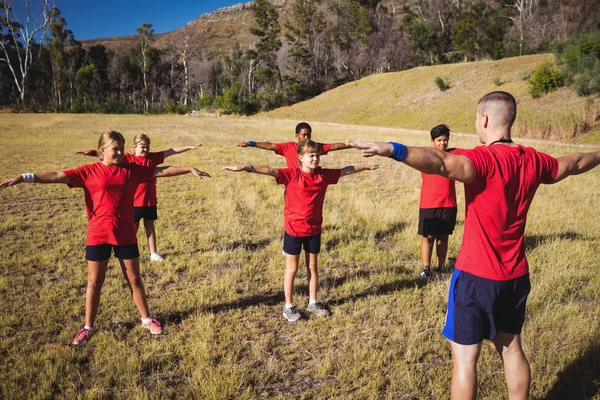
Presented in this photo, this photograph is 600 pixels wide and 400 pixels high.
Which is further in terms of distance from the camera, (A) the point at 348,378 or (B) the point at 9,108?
(B) the point at 9,108

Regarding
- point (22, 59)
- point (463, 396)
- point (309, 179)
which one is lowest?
point (463, 396)

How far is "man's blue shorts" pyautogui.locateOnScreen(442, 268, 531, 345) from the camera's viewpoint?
2.44 m

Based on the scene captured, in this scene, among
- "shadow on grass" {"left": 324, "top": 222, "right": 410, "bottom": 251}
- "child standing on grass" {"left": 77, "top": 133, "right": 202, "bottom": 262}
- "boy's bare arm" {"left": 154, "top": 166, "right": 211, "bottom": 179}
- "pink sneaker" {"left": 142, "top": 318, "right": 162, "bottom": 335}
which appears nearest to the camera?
"pink sneaker" {"left": 142, "top": 318, "right": 162, "bottom": 335}

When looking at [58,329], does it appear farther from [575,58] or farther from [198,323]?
[575,58]

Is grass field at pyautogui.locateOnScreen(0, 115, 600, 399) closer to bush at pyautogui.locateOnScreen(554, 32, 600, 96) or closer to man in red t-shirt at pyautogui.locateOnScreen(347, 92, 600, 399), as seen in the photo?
man in red t-shirt at pyautogui.locateOnScreen(347, 92, 600, 399)

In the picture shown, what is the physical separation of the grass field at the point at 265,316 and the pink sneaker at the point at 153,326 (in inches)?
2.8

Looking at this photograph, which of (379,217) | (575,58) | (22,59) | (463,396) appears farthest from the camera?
(22,59)

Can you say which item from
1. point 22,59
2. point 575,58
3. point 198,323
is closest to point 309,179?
point 198,323

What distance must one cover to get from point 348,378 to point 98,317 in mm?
2909

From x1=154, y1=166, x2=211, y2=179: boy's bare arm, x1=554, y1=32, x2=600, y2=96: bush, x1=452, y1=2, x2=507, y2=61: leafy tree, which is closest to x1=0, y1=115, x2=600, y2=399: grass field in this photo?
x1=154, y1=166, x2=211, y2=179: boy's bare arm

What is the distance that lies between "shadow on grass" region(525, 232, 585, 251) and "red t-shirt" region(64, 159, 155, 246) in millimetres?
6325

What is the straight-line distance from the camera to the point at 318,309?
458 cm

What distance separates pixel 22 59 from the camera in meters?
67.0

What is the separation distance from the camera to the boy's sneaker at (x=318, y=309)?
4.54 meters
